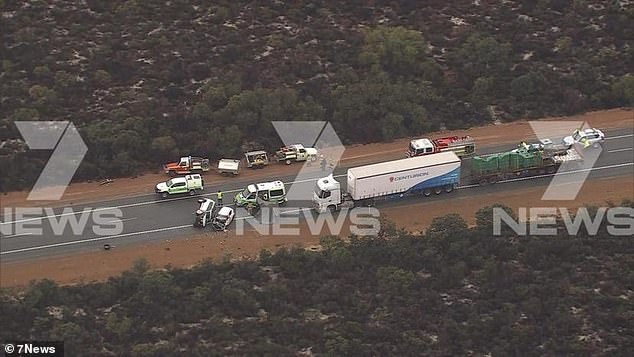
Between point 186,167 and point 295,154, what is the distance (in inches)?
298

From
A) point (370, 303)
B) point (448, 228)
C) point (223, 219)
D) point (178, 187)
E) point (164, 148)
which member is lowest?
point (370, 303)

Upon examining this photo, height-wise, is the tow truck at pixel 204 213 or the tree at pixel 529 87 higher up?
the tree at pixel 529 87

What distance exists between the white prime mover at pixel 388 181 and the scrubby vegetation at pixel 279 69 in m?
7.63

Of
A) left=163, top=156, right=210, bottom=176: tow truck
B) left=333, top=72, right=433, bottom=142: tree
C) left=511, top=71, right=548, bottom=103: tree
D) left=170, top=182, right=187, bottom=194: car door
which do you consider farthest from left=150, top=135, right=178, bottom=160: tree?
left=511, top=71, right=548, bottom=103: tree

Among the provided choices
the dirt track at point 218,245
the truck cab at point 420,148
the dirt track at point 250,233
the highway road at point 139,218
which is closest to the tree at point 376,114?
the dirt track at point 250,233

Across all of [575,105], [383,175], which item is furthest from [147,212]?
[575,105]

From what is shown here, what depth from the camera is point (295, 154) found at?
60656 mm
